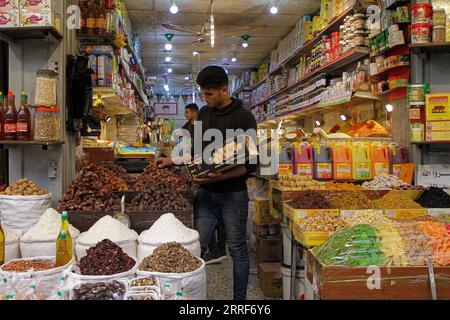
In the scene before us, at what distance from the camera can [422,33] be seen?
3.70 meters

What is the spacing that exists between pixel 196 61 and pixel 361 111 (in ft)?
22.7

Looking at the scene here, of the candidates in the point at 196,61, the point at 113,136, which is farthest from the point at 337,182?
the point at 196,61

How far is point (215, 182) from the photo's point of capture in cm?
301

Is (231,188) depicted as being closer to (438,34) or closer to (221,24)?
(438,34)

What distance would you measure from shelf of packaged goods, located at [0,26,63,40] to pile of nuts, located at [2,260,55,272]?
1673 millimetres

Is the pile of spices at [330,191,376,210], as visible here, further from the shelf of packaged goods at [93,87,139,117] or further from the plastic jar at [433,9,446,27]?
the shelf of packaged goods at [93,87,139,117]

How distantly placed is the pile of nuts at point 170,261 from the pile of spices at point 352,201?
149 cm

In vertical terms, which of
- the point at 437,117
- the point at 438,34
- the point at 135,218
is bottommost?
the point at 135,218

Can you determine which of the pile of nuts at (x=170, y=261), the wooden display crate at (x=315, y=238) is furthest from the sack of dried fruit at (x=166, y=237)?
the wooden display crate at (x=315, y=238)

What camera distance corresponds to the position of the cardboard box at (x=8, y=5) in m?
2.97

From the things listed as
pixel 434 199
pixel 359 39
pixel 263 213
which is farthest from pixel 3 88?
pixel 434 199

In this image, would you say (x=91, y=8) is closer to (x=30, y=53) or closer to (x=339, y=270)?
(x=30, y=53)

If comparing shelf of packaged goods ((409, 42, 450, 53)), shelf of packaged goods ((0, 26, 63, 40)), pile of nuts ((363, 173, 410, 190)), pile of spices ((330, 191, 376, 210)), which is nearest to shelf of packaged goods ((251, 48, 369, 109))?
shelf of packaged goods ((409, 42, 450, 53))

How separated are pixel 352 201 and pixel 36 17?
2647 millimetres
